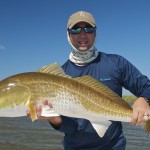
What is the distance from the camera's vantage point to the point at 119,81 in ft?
16.9

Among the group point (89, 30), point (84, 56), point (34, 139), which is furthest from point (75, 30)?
point (34, 139)

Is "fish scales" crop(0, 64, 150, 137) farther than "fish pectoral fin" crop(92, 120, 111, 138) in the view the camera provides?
No

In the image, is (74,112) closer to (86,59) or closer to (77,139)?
(77,139)

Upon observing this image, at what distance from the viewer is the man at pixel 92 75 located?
496 cm

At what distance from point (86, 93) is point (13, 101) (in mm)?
974

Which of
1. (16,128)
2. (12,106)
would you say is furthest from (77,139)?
(16,128)

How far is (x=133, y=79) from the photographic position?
498 centimetres

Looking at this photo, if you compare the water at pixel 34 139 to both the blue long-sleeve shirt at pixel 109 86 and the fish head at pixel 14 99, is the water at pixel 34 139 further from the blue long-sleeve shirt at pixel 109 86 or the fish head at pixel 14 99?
the fish head at pixel 14 99

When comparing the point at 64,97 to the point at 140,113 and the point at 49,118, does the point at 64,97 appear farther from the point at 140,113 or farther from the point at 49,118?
the point at 140,113

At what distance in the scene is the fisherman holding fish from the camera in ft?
14.5

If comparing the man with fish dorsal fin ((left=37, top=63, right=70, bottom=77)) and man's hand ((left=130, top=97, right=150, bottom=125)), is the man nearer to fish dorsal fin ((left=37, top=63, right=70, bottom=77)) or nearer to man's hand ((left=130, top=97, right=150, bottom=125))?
man's hand ((left=130, top=97, right=150, bottom=125))

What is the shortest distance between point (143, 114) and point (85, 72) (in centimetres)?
116

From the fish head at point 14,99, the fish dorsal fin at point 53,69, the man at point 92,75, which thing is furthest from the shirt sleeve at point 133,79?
the fish head at point 14,99

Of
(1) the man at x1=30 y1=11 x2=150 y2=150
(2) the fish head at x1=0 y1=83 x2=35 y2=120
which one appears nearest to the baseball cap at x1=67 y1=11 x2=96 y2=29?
(1) the man at x1=30 y1=11 x2=150 y2=150
